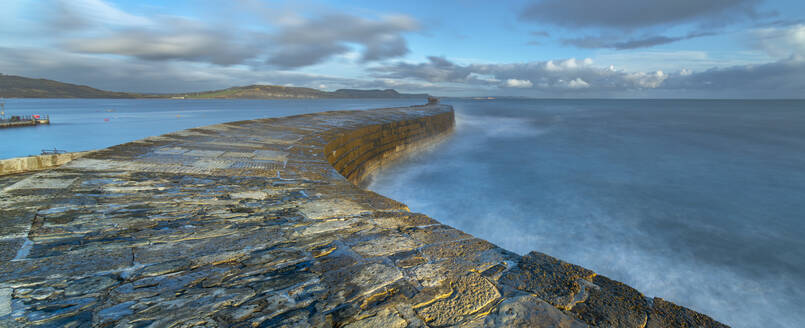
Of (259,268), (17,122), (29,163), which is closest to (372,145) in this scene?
(29,163)

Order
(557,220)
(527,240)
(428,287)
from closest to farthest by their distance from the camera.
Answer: (428,287), (527,240), (557,220)

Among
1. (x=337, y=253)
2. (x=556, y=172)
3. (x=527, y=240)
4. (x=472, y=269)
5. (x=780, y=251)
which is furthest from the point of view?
(x=556, y=172)

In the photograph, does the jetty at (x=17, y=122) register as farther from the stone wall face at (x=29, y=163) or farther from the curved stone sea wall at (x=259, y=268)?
the curved stone sea wall at (x=259, y=268)

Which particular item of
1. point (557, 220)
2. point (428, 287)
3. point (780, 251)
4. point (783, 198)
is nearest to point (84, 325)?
point (428, 287)

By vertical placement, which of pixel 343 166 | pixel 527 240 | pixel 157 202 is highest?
pixel 157 202

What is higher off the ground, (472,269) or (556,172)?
(472,269)

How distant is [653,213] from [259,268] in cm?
778

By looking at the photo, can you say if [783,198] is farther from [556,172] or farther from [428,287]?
[428,287]

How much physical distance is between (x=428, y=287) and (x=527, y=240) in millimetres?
4695

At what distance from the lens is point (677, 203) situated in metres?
7.39

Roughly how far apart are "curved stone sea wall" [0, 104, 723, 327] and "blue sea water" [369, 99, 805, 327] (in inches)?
146

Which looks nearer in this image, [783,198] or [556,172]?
[783,198]

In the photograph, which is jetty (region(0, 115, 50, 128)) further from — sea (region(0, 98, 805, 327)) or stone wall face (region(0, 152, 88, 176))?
sea (region(0, 98, 805, 327))

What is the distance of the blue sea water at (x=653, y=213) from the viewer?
4.42 m
